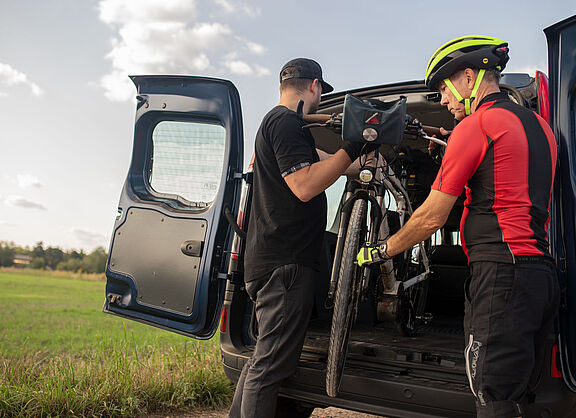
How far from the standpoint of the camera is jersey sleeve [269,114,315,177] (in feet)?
8.07

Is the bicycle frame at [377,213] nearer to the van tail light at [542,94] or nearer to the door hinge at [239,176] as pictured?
the door hinge at [239,176]

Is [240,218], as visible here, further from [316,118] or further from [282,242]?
[316,118]

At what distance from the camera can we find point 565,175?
2.35 meters

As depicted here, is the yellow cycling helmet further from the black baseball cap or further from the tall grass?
the tall grass

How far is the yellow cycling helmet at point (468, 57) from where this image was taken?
7.43 feet

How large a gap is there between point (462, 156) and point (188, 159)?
6.57ft

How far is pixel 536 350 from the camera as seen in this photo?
206 centimetres

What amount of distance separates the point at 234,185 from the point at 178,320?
94 cm

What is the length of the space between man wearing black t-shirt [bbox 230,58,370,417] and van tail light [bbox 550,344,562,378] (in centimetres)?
117

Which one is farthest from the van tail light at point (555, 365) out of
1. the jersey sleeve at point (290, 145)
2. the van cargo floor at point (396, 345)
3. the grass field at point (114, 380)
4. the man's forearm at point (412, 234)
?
the grass field at point (114, 380)

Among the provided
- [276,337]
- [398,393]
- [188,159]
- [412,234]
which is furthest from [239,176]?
[398,393]

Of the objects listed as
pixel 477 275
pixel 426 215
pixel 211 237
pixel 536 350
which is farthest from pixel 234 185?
pixel 536 350

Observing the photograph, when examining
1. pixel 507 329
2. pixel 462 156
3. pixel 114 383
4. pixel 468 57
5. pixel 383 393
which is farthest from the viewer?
pixel 114 383

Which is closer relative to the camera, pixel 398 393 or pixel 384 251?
pixel 384 251
